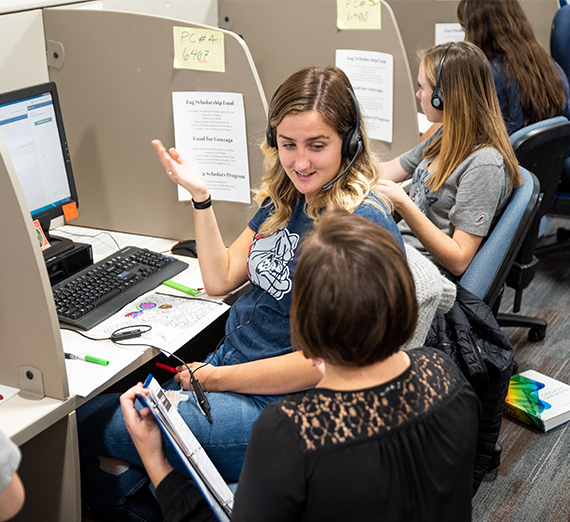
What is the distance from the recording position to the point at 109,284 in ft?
4.85

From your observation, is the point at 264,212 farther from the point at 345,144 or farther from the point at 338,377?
the point at 338,377

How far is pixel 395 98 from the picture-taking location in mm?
2139

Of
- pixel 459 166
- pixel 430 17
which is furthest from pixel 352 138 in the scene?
pixel 430 17

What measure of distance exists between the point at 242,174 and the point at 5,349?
778 mm

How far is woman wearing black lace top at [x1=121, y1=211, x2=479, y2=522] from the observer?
758 millimetres

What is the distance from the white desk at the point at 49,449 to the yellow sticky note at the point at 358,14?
4.57 feet

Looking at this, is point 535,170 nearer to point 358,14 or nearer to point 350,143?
point 358,14

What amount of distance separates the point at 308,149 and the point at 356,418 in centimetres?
70

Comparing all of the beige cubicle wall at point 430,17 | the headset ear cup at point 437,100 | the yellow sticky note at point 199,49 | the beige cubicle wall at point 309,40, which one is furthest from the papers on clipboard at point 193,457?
the beige cubicle wall at point 430,17

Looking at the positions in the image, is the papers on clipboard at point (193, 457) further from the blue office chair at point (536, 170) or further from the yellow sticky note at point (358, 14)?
the yellow sticky note at point (358, 14)

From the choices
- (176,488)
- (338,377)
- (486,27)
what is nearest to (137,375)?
(176,488)

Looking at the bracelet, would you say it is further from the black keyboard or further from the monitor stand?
the monitor stand

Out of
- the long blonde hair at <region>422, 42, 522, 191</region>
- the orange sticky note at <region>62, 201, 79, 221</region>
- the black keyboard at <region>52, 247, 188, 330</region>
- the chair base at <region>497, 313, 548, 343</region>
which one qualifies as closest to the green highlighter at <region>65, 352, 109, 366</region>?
the black keyboard at <region>52, 247, 188, 330</region>

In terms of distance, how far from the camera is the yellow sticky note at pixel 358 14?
204cm
